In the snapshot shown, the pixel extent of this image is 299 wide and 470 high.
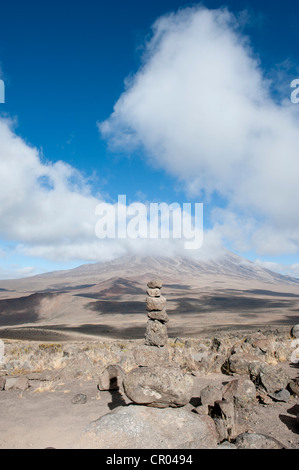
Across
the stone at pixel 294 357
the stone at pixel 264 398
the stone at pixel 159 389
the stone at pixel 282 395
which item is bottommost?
the stone at pixel 294 357

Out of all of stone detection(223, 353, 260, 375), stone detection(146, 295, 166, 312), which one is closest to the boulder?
stone detection(146, 295, 166, 312)

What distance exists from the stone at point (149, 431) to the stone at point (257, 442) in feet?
1.72

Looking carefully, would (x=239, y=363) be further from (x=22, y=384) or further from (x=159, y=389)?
(x=22, y=384)

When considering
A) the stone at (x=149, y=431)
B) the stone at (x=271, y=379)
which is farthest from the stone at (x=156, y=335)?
the stone at (x=149, y=431)

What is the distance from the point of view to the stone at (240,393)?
24.3 feet

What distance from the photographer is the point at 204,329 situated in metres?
40.0

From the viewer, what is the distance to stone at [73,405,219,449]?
5102mm

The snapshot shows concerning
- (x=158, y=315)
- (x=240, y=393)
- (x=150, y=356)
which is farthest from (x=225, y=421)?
(x=158, y=315)

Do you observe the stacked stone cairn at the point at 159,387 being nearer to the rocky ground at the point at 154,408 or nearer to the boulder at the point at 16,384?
the rocky ground at the point at 154,408

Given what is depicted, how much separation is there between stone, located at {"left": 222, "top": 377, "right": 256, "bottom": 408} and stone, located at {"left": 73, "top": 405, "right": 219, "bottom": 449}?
78.3 inches

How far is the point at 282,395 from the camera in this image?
7852 millimetres

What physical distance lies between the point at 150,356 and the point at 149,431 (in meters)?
7.99

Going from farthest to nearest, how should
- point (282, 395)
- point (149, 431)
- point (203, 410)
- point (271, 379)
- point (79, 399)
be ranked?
point (271, 379)
point (79, 399)
point (282, 395)
point (203, 410)
point (149, 431)
